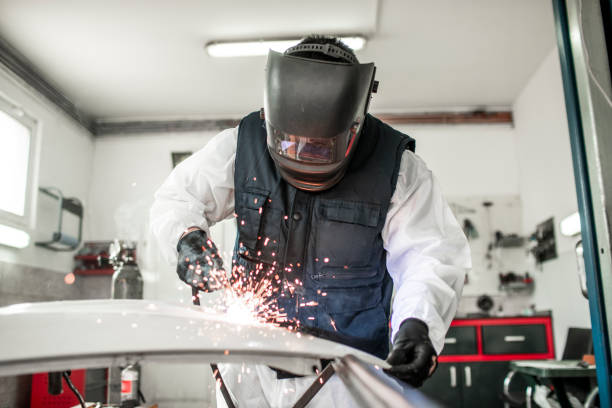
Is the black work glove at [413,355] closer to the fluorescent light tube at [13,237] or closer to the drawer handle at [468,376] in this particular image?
the drawer handle at [468,376]

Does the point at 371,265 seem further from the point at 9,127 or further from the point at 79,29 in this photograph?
the point at 9,127

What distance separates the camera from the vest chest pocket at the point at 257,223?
151cm

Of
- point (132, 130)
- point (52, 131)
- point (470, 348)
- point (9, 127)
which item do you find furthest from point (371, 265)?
point (132, 130)

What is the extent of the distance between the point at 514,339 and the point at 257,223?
12.1ft

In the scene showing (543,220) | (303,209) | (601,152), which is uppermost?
(543,220)

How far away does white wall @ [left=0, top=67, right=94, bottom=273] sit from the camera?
4.44 metres

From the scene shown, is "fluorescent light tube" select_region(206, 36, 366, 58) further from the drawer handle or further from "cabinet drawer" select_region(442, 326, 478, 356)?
the drawer handle

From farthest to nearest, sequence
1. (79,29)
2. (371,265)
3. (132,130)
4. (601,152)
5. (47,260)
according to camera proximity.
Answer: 1. (132,130)
2. (47,260)
3. (79,29)
4. (371,265)
5. (601,152)

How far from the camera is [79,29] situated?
4188 millimetres

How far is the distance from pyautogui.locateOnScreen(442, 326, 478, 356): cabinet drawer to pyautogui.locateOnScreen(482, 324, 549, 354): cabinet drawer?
0.29ft

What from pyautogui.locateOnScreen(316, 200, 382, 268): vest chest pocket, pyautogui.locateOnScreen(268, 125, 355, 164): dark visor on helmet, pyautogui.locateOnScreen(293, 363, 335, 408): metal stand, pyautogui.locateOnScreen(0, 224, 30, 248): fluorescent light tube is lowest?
pyautogui.locateOnScreen(293, 363, 335, 408): metal stand

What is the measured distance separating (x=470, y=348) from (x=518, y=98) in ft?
8.44

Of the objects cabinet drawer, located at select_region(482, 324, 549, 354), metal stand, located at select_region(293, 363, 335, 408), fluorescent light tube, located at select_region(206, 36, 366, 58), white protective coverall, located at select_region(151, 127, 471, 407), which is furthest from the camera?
cabinet drawer, located at select_region(482, 324, 549, 354)

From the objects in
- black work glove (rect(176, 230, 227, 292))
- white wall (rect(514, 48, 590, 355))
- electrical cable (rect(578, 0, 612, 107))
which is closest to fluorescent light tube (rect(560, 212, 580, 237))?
white wall (rect(514, 48, 590, 355))
